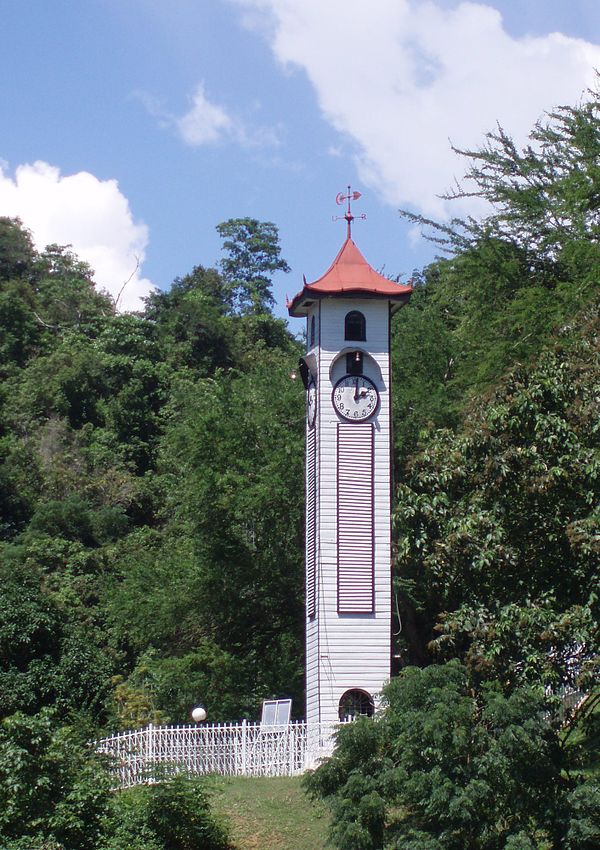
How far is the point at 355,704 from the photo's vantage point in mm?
22375

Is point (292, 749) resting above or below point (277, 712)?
below

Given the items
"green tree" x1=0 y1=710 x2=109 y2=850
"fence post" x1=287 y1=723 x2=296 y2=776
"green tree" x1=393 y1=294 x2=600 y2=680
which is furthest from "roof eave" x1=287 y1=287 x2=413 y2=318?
"green tree" x1=0 y1=710 x2=109 y2=850

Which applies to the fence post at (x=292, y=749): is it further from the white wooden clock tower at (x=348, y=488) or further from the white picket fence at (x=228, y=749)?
the white wooden clock tower at (x=348, y=488)

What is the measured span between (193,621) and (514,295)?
10448 millimetres

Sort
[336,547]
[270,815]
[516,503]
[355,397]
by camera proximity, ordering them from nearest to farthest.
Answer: [516,503]
[270,815]
[336,547]
[355,397]

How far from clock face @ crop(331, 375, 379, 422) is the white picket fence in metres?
5.55

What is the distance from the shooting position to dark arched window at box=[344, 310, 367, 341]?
24016 mm

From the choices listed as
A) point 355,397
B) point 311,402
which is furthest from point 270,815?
point 311,402

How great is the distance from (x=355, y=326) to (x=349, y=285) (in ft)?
2.51

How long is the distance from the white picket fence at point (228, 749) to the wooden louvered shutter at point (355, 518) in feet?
7.62

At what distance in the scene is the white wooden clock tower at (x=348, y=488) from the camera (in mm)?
22484

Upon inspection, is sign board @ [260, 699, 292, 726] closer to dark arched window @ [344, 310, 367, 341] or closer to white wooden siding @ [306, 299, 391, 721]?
white wooden siding @ [306, 299, 391, 721]

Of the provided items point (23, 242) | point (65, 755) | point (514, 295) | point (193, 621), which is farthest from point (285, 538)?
point (23, 242)

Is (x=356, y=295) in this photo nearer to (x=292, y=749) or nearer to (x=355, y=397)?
(x=355, y=397)
